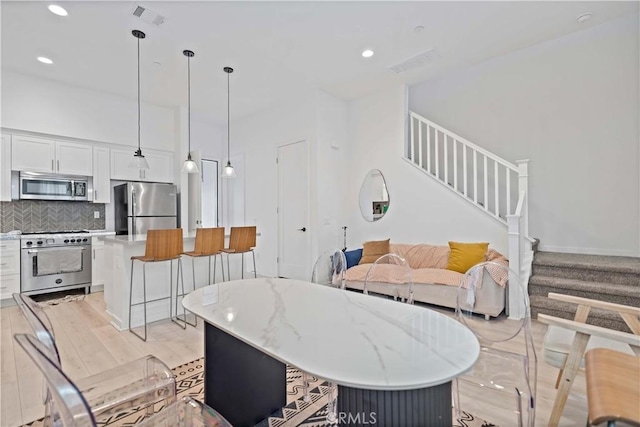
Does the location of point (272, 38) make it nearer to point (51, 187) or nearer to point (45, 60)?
point (45, 60)

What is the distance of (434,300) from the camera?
12.1 feet

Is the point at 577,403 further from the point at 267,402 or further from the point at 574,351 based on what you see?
the point at 267,402

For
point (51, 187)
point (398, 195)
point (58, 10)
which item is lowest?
point (398, 195)

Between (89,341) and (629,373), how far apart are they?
153 inches

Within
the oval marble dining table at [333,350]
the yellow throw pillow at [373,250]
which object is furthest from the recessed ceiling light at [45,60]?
the yellow throw pillow at [373,250]

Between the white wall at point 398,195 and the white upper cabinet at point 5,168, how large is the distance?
4918mm

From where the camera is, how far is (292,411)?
187cm

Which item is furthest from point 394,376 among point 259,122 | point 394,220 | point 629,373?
point 259,122

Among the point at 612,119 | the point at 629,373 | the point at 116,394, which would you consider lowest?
the point at 116,394

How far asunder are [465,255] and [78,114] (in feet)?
19.3

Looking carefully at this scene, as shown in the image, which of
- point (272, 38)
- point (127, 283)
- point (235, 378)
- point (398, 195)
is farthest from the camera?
point (398, 195)

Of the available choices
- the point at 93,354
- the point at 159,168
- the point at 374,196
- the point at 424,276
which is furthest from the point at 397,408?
the point at 159,168

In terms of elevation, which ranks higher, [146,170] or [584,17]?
[584,17]

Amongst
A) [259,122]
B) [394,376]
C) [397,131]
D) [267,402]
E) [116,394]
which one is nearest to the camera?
[394,376]
